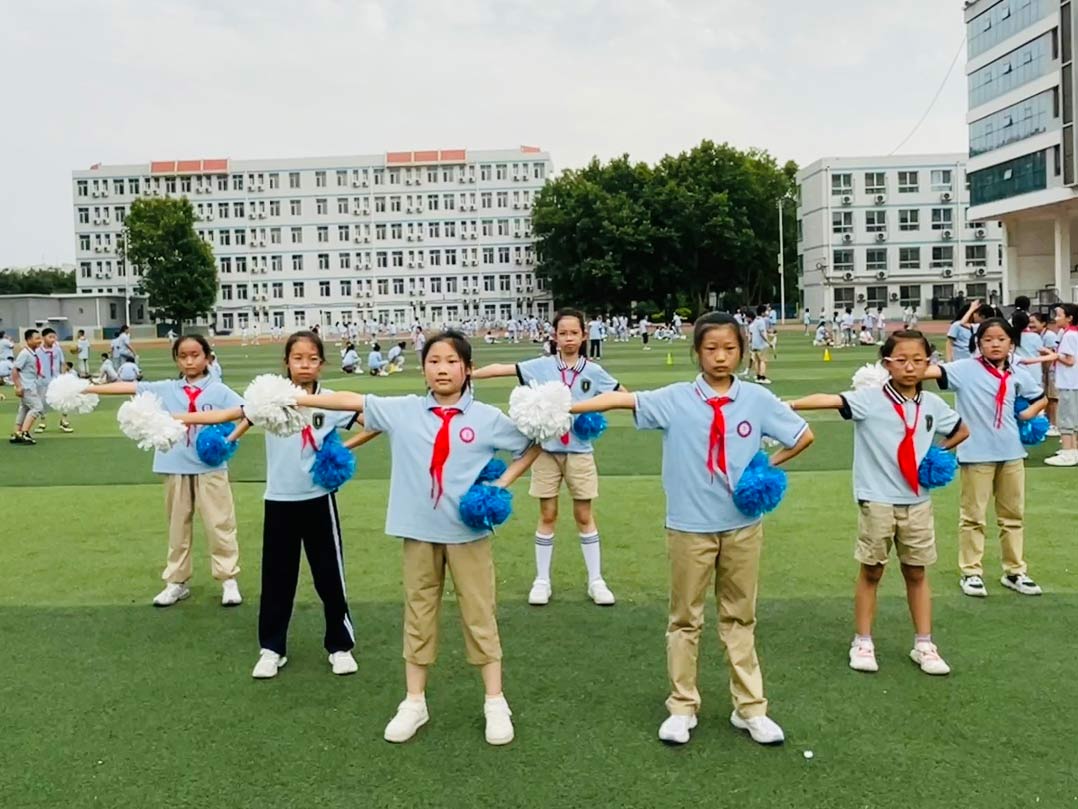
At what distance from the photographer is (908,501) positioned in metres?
5.19

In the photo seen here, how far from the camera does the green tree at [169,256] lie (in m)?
81.6

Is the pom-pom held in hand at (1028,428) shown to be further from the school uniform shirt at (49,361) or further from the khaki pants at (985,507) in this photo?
the school uniform shirt at (49,361)

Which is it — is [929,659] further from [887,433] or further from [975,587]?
[975,587]

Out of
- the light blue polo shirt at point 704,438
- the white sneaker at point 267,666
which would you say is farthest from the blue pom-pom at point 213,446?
the light blue polo shirt at point 704,438

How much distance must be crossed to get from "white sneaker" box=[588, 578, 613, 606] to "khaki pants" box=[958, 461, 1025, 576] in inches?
91.2

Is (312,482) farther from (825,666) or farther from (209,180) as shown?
(209,180)

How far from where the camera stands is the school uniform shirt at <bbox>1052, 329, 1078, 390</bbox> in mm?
12023

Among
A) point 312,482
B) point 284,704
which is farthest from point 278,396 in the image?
point 284,704

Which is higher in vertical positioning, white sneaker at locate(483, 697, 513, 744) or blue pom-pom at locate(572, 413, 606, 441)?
blue pom-pom at locate(572, 413, 606, 441)

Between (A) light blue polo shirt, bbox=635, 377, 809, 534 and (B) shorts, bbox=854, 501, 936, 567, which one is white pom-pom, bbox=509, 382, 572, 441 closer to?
(A) light blue polo shirt, bbox=635, 377, 809, 534

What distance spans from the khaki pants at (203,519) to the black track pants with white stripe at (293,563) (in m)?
1.35

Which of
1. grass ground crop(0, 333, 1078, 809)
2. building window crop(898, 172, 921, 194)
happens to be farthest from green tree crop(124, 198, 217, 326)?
grass ground crop(0, 333, 1078, 809)

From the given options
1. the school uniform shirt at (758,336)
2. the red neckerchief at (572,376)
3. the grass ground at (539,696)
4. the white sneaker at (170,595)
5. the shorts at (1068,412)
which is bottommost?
the grass ground at (539,696)

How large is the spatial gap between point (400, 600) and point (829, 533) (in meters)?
3.74
